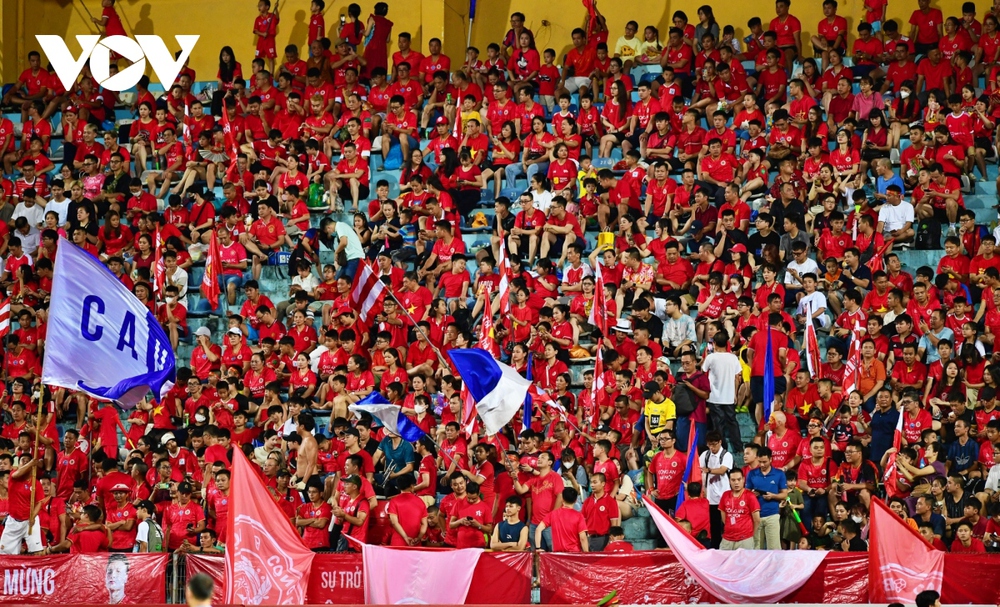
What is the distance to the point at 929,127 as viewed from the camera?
22266mm

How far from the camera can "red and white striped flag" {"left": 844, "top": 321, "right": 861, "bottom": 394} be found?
18078 mm

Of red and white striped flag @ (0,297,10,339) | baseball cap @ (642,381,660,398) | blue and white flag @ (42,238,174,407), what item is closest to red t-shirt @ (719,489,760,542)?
baseball cap @ (642,381,660,398)

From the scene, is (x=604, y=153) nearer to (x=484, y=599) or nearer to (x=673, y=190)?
(x=673, y=190)

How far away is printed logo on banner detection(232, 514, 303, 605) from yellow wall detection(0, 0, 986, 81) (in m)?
14.7

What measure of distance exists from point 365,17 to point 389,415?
41.1ft

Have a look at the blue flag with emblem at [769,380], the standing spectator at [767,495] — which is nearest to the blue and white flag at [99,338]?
the standing spectator at [767,495]

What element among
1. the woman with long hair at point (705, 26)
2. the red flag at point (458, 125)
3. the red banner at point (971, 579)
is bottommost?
the red banner at point (971, 579)

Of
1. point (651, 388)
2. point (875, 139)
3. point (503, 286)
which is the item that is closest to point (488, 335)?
point (503, 286)

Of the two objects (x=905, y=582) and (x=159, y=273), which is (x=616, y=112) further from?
(x=905, y=582)

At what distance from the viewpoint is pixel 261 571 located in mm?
14805

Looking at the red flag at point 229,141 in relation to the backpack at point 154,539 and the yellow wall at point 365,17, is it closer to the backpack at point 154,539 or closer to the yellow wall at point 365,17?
the yellow wall at point 365,17

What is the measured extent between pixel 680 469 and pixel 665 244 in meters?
4.63

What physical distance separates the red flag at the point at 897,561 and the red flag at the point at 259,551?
5.67 meters

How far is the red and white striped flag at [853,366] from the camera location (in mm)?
18078
